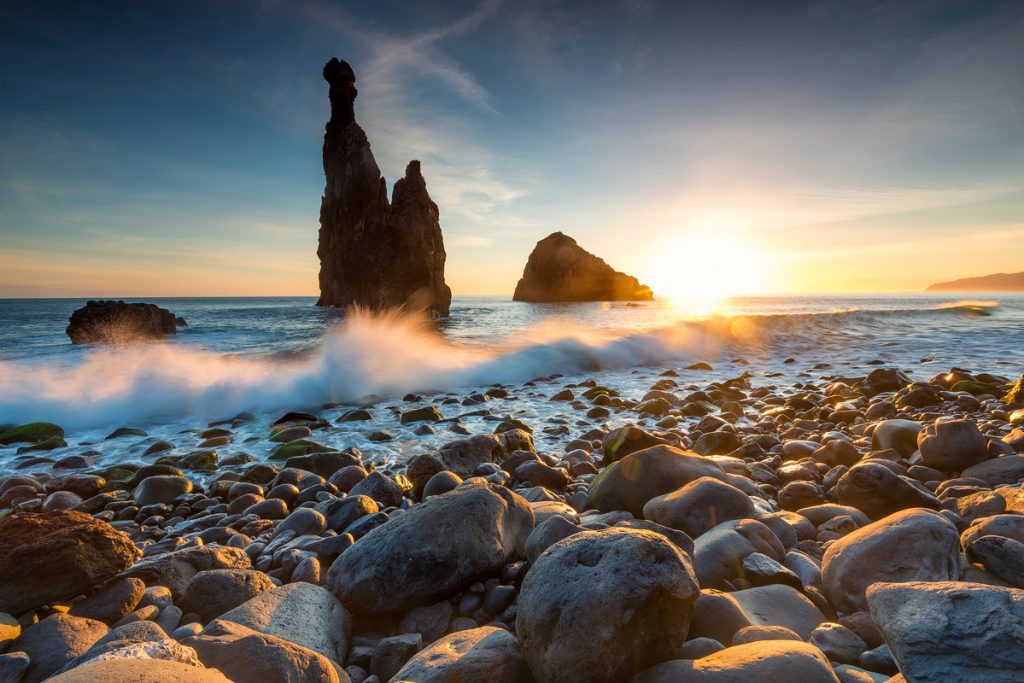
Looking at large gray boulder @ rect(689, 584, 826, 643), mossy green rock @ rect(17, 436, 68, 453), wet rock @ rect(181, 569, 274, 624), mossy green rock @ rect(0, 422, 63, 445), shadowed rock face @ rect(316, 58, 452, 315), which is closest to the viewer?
large gray boulder @ rect(689, 584, 826, 643)

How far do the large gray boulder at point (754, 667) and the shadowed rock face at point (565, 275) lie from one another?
284 ft

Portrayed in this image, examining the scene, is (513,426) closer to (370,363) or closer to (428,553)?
(428,553)

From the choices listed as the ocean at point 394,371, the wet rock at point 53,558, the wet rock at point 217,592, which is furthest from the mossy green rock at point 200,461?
the wet rock at point 217,592

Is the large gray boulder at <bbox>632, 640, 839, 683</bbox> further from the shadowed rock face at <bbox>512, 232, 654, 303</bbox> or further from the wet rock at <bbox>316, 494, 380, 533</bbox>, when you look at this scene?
the shadowed rock face at <bbox>512, 232, 654, 303</bbox>

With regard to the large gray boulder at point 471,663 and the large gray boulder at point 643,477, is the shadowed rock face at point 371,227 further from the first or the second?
the large gray boulder at point 471,663

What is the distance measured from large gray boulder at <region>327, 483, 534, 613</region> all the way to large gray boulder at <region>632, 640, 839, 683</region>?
1.18 meters

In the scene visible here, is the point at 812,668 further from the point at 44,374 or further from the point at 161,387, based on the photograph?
the point at 44,374

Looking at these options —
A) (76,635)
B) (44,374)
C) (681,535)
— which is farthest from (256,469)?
(44,374)

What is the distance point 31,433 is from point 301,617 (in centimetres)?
798

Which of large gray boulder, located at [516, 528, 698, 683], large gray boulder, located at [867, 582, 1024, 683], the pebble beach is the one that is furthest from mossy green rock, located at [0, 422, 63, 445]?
large gray boulder, located at [867, 582, 1024, 683]

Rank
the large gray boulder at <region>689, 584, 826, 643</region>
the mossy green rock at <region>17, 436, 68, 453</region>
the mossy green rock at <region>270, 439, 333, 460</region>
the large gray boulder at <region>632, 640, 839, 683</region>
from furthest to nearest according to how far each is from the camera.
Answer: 1. the mossy green rock at <region>17, 436, 68, 453</region>
2. the mossy green rock at <region>270, 439, 333, 460</region>
3. the large gray boulder at <region>689, 584, 826, 643</region>
4. the large gray boulder at <region>632, 640, 839, 683</region>

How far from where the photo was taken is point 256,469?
17.7 feet

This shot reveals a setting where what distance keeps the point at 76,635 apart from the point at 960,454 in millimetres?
6625

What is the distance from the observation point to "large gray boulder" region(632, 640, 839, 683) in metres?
1.56
